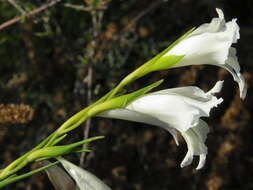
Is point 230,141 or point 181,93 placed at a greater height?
point 181,93

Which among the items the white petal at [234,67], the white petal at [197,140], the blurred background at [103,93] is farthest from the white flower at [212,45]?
the blurred background at [103,93]

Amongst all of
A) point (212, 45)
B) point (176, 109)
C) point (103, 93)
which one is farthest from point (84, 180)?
point (103, 93)

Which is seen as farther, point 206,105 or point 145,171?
point 145,171

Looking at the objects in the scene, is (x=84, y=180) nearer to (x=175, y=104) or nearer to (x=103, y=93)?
(x=175, y=104)

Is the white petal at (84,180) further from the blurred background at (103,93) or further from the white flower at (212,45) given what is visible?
the blurred background at (103,93)

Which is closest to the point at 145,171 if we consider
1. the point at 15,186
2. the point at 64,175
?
the point at 15,186

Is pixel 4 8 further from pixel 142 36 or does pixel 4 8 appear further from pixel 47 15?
pixel 142 36
